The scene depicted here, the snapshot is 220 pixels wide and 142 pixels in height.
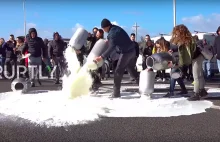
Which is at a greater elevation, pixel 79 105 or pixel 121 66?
pixel 121 66

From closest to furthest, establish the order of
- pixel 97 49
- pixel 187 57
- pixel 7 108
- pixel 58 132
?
pixel 58 132, pixel 7 108, pixel 187 57, pixel 97 49

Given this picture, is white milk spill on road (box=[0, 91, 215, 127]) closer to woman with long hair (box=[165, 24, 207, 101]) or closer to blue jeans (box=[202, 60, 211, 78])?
woman with long hair (box=[165, 24, 207, 101])

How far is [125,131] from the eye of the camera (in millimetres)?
5422

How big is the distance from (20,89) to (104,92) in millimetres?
2381

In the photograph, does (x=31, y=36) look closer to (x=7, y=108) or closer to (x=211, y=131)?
(x=7, y=108)

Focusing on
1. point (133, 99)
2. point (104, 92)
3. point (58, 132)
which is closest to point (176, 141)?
point (58, 132)

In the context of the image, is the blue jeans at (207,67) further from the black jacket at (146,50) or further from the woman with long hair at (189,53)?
the woman with long hair at (189,53)

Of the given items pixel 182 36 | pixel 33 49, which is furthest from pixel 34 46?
pixel 182 36

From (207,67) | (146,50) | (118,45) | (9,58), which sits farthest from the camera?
(9,58)

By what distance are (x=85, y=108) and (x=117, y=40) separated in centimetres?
194

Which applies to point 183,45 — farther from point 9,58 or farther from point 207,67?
point 9,58

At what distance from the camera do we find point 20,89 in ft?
31.2

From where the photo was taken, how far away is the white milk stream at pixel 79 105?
6357 mm

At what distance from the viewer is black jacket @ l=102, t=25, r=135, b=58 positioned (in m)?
7.96
